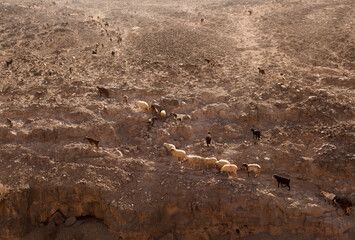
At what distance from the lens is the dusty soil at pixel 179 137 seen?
10688 millimetres

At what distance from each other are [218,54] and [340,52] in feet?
22.2

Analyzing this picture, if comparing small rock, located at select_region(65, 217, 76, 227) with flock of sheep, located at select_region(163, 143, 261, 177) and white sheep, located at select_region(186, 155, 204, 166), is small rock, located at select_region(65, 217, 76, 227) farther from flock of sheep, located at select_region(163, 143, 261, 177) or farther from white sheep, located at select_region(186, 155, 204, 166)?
white sheep, located at select_region(186, 155, 204, 166)

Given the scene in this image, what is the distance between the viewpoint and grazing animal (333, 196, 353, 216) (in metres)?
9.80

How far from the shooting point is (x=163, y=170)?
459 inches

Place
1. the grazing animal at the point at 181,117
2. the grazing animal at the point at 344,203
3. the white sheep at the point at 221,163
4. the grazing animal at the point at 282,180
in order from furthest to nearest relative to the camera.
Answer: the grazing animal at the point at 181,117 < the white sheep at the point at 221,163 < the grazing animal at the point at 282,180 < the grazing animal at the point at 344,203

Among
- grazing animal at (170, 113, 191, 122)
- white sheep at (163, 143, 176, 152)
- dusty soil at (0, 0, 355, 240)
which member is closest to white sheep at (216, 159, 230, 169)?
dusty soil at (0, 0, 355, 240)

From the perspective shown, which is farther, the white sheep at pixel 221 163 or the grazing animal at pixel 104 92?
the grazing animal at pixel 104 92

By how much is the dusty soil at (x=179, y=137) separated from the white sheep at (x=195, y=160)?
0.21m

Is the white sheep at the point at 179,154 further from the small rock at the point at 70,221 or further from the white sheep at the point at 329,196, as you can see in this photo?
the white sheep at the point at 329,196

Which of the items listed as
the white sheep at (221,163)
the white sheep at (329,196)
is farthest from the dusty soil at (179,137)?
the white sheep at (221,163)

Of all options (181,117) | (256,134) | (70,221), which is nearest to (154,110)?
(181,117)

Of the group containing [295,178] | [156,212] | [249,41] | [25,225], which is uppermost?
[249,41]

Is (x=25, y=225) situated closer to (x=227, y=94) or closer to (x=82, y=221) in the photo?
(x=82, y=221)

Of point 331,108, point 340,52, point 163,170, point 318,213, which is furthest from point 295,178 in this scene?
point 340,52
